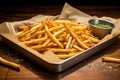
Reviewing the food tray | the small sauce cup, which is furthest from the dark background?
the food tray

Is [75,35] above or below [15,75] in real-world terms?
above

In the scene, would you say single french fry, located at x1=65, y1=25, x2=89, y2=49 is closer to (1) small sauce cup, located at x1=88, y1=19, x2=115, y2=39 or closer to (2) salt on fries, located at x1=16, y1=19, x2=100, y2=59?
(2) salt on fries, located at x1=16, y1=19, x2=100, y2=59

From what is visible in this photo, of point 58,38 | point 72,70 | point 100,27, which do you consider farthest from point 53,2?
point 72,70

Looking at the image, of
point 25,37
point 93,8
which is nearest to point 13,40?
point 25,37

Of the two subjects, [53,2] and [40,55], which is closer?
[40,55]

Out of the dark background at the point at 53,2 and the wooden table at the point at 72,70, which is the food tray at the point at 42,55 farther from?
the dark background at the point at 53,2

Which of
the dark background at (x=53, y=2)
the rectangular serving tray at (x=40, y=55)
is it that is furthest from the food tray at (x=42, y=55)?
the dark background at (x=53, y=2)

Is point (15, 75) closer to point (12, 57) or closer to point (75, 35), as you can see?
point (12, 57)

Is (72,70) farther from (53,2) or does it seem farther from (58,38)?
(53,2)
